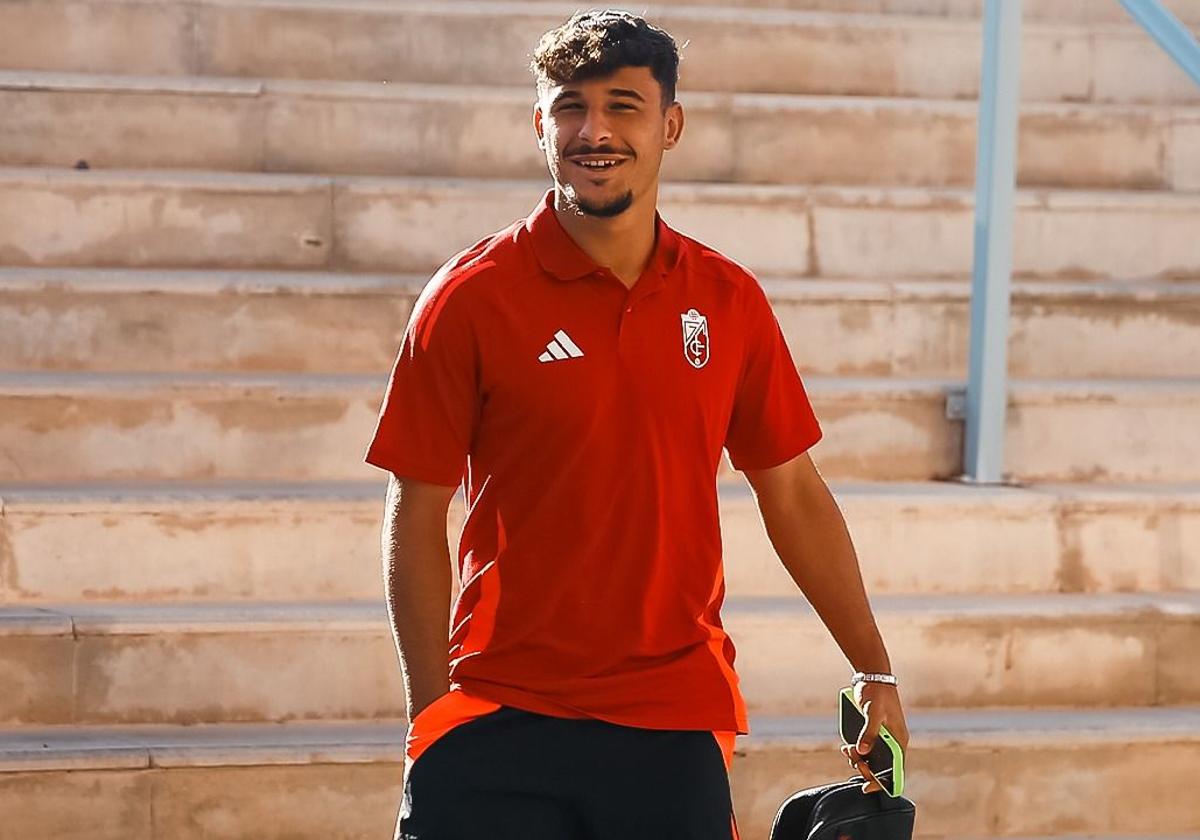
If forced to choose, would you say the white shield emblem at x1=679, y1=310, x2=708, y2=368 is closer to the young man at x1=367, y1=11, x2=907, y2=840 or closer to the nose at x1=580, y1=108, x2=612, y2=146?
the young man at x1=367, y1=11, x2=907, y2=840

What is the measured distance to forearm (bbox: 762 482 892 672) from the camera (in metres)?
2.83

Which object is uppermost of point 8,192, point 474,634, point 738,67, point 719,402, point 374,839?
point 738,67

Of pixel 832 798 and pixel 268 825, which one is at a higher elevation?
pixel 832 798

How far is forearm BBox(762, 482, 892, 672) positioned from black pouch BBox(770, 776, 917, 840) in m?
0.18

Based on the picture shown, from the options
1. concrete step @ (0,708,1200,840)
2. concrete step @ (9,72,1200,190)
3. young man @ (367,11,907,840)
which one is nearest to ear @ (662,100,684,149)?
young man @ (367,11,907,840)

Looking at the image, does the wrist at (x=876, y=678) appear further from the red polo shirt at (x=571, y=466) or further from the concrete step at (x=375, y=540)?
the concrete step at (x=375, y=540)

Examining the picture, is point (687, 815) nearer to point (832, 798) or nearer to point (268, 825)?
point (832, 798)

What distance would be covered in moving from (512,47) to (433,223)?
2.92ft

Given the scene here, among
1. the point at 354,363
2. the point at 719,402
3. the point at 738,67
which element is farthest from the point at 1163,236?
the point at 719,402

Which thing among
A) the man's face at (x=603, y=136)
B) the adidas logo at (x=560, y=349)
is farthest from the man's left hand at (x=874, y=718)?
the man's face at (x=603, y=136)

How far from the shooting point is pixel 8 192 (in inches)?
207

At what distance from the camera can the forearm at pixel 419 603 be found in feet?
8.36

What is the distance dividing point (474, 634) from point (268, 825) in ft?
5.13

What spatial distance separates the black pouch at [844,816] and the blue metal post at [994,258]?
2.19 meters
